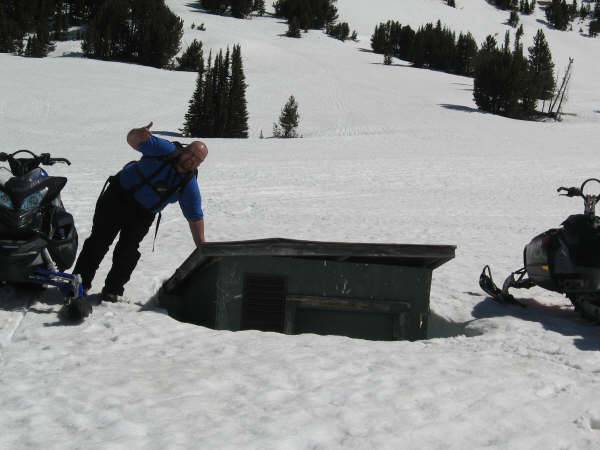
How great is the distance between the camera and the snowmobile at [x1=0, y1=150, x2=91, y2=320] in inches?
186

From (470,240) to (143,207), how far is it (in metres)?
7.08

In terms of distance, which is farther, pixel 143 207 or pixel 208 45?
pixel 208 45

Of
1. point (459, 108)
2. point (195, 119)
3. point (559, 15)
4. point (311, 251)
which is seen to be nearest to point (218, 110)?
point (195, 119)

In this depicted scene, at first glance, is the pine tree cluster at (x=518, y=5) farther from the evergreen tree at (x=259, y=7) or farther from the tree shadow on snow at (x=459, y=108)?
the tree shadow on snow at (x=459, y=108)

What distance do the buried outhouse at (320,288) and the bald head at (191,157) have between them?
92cm

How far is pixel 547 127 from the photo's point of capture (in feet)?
133

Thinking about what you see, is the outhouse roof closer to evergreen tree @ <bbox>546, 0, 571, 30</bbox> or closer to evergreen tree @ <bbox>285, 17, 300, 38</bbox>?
evergreen tree @ <bbox>285, 17, 300, 38</bbox>

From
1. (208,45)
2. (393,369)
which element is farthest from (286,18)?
(393,369)

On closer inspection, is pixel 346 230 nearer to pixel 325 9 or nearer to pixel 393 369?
pixel 393 369

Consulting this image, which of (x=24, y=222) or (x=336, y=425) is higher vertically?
(x=24, y=222)

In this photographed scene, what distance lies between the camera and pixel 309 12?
102125mm

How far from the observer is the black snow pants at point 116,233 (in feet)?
17.5

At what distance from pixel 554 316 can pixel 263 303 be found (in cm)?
281

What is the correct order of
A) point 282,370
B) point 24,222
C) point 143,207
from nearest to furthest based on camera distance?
point 282,370 < point 24,222 < point 143,207
